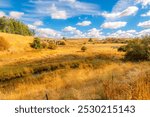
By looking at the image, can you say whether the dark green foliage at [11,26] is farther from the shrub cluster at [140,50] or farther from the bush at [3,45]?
the shrub cluster at [140,50]

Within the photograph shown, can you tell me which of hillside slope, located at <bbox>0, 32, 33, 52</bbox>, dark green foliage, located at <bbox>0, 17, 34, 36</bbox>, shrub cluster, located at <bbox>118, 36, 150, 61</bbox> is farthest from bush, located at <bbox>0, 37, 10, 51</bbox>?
shrub cluster, located at <bbox>118, 36, 150, 61</bbox>

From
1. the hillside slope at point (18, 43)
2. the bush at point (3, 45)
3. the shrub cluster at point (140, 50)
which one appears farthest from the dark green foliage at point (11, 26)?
the shrub cluster at point (140, 50)

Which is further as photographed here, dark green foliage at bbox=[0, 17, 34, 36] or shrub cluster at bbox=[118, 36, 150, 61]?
dark green foliage at bbox=[0, 17, 34, 36]

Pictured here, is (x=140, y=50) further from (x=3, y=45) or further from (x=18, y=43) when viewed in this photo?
(x=18, y=43)

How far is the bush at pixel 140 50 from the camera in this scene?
93.1 feet

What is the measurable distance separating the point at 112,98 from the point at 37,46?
7963cm

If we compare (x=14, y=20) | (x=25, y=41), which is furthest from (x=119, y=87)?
(x=14, y=20)

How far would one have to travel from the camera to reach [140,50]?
95.5ft

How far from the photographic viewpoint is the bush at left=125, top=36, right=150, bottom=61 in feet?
93.1

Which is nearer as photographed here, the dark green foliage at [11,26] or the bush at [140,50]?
the bush at [140,50]

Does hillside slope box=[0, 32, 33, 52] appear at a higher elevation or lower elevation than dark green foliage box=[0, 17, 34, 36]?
lower

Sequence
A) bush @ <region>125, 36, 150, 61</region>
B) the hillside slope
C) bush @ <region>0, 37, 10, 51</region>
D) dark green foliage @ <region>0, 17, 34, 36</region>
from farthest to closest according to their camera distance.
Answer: dark green foliage @ <region>0, 17, 34, 36</region>
the hillside slope
bush @ <region>0, 37, 10, 51</region>
bush @ <region>125, 36, 150, 61</region>

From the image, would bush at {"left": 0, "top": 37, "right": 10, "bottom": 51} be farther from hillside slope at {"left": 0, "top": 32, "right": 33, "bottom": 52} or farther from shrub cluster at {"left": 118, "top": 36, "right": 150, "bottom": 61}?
shrub cluster at {"left": 118, "top": 36, "right": 150, "bottom": 61}

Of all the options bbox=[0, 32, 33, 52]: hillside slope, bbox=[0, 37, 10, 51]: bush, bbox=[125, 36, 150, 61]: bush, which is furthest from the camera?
bbox=[0, 32, 33, 52]: hillside slope
